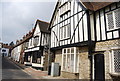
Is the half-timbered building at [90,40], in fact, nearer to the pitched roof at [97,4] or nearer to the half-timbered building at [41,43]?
the pitched roof at [97,4]

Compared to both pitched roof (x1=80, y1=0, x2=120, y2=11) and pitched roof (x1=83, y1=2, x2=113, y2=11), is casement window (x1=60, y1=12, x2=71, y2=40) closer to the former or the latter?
pitched roof (x1=80, y1=0, x2=120, y2=11)

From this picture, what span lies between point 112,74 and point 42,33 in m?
13.1

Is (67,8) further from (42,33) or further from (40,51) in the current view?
(40,51)

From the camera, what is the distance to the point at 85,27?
9.57 m

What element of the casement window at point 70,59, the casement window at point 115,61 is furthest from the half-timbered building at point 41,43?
the casement window at point 115,61

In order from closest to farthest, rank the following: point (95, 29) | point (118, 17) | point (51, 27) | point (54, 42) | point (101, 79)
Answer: point (118, 17) < point (101, 79) < point (95, 29) < point (54, 42) < point (51, 27)

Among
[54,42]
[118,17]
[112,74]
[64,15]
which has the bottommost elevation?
[112,74]

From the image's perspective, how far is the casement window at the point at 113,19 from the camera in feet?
26.2

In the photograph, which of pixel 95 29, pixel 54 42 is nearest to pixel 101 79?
pixel 95 29

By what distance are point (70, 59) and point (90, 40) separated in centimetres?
287

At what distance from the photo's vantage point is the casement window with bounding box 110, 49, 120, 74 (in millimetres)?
7523

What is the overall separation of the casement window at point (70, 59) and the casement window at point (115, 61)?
10.5 ft

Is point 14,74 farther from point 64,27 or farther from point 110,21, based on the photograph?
point 110,21

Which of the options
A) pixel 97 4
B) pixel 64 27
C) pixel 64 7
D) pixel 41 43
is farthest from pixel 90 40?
pixel 41 43
